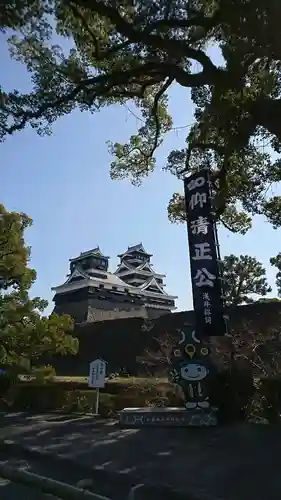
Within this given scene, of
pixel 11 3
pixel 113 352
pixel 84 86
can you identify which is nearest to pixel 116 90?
pixel 84 86

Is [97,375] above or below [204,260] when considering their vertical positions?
below

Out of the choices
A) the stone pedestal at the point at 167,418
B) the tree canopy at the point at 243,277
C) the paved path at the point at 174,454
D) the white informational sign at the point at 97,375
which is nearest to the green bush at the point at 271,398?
the paved path at the point at 174,454

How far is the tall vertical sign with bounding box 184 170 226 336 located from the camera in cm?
850

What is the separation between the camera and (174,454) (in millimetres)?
6121

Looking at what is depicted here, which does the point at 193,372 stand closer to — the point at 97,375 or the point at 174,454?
the point at 97,375

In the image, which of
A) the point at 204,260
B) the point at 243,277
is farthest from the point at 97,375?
the point at 243,277

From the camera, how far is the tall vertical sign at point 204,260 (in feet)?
27.9

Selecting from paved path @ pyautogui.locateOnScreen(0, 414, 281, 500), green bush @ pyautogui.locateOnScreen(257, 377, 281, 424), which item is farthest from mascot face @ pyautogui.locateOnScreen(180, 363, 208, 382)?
green bush @ pyautogui.locateOnScreen(257, 377, 281, 424)

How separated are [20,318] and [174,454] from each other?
7115mm

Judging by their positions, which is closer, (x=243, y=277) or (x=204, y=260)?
(x=204, y=260)

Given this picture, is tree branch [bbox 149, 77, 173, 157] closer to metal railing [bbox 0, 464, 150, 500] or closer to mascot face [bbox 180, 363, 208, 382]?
mascot face [bbox 180, 363, 208, 382]

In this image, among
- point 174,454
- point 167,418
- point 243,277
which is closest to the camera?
point 174,454

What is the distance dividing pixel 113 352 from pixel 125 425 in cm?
1718

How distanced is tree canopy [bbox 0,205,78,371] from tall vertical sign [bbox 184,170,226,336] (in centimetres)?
498
